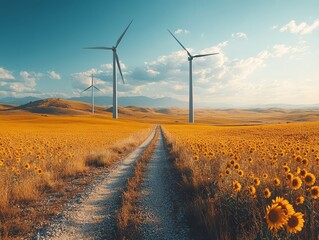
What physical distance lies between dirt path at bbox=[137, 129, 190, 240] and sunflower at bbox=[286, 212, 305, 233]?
3.31m

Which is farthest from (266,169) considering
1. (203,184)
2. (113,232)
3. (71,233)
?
(71,233)

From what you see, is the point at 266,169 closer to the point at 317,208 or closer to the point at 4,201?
the point at 317,208

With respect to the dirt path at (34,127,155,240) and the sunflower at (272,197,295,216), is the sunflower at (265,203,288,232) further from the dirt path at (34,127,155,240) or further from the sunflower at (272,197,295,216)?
the dirt path at (34,127,155,240)

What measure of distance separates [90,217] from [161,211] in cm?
236

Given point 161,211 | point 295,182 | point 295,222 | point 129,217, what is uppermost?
A: point 295,182

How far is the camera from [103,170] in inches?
639

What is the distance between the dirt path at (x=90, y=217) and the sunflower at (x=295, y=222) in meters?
4.46

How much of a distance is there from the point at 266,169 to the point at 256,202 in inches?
152

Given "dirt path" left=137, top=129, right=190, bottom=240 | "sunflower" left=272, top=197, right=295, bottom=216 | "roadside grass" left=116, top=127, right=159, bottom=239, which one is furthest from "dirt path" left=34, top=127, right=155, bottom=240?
"sunflower" left=272, top=197, right=295, bottom=216

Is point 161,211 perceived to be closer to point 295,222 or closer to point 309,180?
point 309,180

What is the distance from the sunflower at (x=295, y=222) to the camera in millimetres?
4158

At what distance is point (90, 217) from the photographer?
822 centimetres

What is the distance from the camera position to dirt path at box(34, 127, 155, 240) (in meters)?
7.07

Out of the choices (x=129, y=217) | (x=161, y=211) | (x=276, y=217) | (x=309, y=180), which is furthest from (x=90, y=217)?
(x=309, y=180)
